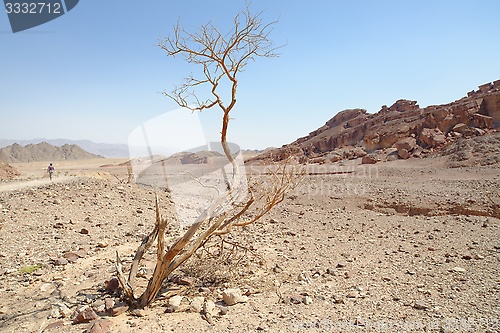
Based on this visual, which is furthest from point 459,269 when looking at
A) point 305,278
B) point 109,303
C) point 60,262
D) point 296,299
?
point 60,262

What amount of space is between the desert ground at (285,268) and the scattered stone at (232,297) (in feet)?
0.21

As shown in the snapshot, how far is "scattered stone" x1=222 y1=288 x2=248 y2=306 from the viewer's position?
3707mm

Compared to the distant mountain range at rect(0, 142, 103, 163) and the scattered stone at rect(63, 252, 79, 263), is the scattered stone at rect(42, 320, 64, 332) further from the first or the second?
the distant mountain range at rect(0, 142, 103, 163)

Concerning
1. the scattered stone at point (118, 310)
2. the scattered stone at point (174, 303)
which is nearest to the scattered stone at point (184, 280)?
the scattered stone at point (174, 303)

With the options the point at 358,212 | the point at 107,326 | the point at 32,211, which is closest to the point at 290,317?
the point at 107,326

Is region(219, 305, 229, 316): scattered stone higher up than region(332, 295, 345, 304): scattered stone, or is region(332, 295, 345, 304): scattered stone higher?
region(219, 305, 229, 316): scattered stone

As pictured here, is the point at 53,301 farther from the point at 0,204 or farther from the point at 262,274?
the point at 0,204

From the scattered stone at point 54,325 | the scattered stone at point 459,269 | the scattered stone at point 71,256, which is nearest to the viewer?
the scattered stone at point 54,325

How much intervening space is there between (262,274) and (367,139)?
3088 centimetres

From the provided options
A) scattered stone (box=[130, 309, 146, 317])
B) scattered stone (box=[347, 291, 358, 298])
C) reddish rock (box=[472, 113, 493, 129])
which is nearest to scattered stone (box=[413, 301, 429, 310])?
scattered stone (box=[347, 291, 358, 298])

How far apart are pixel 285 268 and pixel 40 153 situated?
236ft

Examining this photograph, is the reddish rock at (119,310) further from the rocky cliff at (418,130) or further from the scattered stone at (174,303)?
the rocky cliff at (418,130)

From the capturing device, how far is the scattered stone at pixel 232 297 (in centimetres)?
371

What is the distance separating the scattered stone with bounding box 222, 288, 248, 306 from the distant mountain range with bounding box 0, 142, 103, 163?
65376 millimetres
